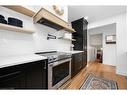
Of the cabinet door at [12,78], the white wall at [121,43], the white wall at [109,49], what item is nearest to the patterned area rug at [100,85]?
the white wall at [121,43]

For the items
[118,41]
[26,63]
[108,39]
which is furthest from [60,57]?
[108,39]

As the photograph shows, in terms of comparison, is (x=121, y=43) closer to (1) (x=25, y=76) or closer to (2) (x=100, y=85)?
(2) (x=100, y=85)

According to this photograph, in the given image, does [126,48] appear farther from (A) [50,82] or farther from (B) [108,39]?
(A) [50,82]

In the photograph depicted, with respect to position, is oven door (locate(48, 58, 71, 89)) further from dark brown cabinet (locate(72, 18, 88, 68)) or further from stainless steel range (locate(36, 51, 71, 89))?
dark brown cabinet (locate(72, 18, 88, 68))

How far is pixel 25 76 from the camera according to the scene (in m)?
1.09

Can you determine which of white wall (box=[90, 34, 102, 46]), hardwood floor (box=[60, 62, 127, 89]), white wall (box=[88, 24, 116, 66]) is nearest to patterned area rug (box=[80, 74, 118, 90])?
hardwood floor (box=[60, 62, 127, 89])

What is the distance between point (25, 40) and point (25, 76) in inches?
32.0

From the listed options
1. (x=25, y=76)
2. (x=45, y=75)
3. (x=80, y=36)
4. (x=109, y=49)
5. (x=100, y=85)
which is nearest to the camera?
(x=25, y=76)

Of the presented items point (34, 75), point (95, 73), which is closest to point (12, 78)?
point (34, 75)

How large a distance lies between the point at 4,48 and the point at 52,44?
1.23 m

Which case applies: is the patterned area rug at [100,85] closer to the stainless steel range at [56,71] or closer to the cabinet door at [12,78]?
the stainless steel range at [56,71]

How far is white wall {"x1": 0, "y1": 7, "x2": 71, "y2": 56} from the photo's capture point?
1.36 meters

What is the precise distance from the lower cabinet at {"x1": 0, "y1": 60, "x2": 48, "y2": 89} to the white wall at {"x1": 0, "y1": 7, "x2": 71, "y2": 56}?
537 millimetres

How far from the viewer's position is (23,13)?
5.28 ft
